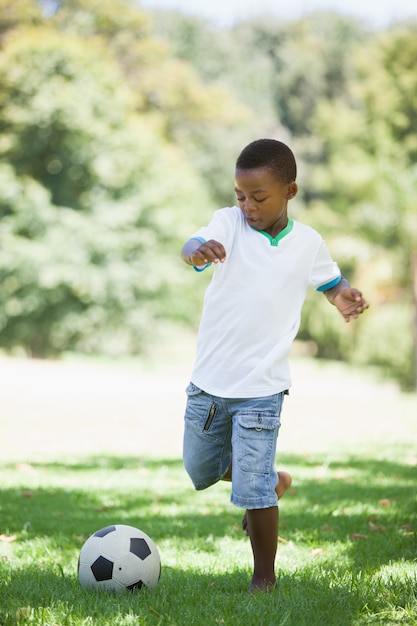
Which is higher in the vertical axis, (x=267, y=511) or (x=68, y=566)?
(x=267, y=511)

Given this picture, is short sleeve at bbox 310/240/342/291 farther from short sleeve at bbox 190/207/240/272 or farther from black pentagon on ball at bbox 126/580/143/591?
black pentagon on ball at bbox 126/580/143/591

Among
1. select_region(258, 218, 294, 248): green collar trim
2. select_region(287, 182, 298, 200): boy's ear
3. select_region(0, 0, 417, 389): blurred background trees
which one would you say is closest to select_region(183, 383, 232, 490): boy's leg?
select_region(258, 218, 294, 248): green collar trim

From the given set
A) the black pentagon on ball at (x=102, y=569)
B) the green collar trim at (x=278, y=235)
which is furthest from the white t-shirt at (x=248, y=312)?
the black pentagon on ball at (x=102, y=569)

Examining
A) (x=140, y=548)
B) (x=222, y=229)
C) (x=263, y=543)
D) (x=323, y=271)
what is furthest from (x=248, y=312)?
(x=140, y=548)

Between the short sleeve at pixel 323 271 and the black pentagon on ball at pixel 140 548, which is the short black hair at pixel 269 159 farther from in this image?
the black pentagon on ball at pixel 140 548

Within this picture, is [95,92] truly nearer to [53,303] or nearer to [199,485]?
[53,303]

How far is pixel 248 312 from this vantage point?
137 inches

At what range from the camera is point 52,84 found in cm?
2541

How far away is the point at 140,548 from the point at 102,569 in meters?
0.19

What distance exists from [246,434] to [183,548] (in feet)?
4.01

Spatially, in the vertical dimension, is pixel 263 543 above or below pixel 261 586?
above

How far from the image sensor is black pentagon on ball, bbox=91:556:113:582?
334 cm

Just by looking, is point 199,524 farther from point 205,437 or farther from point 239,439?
point 239,439

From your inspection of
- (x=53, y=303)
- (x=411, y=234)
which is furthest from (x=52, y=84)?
(x=411, y=234)
